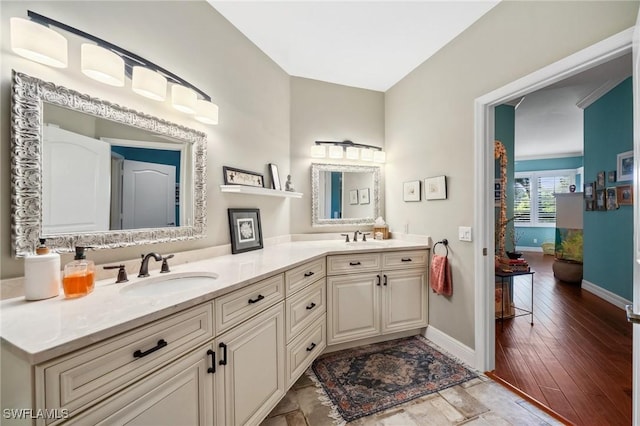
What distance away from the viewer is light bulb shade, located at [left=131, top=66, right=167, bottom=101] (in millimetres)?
1390

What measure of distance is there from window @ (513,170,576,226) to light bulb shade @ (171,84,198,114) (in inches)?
344

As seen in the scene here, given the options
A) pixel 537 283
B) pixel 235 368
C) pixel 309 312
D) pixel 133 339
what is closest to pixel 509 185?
pixel 537 283

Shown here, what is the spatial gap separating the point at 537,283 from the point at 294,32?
5.27 m

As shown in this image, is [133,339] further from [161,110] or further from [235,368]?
[161,110]

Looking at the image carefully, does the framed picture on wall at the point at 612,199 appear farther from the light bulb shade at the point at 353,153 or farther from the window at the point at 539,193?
the window at the point at 539,193

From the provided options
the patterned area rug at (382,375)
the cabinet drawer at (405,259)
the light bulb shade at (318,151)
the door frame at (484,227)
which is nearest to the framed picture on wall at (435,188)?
the door frame at (484,227)

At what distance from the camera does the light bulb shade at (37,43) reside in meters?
1.02

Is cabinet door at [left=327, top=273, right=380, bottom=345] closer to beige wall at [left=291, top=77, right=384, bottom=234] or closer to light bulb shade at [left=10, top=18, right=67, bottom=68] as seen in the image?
beige wall at [left=291, top=77, right=384, bottom=234]

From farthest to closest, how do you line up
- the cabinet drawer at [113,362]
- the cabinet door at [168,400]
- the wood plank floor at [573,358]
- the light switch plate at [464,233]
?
the light switch plate at [464,233] < the wood plank floor at [573,358] < the cabinet door at [168,400] < the cabinet drawer at [113,362]

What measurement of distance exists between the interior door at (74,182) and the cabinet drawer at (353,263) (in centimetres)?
150

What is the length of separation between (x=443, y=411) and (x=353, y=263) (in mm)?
1117

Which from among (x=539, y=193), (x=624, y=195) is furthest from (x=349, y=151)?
(x=539, y=193)

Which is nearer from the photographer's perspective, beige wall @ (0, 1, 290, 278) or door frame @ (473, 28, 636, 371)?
beige wall @ (0, 1, 290, 278)

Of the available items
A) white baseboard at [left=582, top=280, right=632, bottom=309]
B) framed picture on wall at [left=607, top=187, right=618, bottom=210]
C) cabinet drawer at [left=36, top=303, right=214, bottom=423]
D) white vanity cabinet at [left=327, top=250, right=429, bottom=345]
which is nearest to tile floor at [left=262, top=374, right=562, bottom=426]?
white vanity cabinet at [left=327, top=250, right=429, bottom=345]
